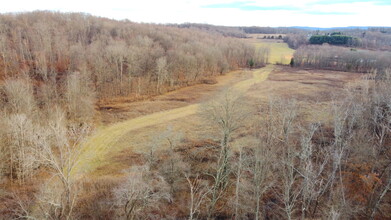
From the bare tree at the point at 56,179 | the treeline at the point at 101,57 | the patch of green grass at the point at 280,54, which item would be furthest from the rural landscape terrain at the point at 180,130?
the patch of green grass at the point at 280,54

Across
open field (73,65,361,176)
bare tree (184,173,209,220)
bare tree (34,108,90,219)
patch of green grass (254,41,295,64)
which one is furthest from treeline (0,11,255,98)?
bare tree (184,173,209,220)

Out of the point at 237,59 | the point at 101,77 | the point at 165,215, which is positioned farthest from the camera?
the point at 237,59

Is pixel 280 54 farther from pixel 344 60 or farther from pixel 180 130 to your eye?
pixel 180 130

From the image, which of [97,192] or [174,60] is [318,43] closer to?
[174,60]

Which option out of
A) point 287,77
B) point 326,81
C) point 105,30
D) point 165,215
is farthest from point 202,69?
point 165,215

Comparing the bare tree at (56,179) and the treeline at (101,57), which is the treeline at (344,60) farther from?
the bare tree at (56,179)

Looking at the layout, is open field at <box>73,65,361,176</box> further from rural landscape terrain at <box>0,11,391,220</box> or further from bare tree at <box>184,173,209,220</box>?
bare tree at <box>184,173,209,220</box>

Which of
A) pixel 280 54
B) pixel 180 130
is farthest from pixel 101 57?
pixel 280 54
